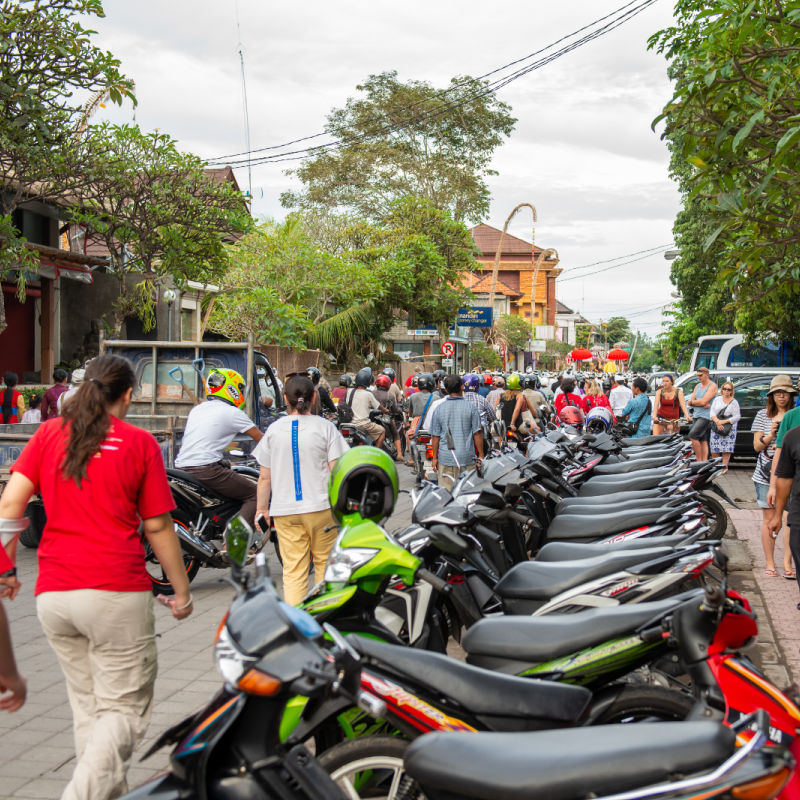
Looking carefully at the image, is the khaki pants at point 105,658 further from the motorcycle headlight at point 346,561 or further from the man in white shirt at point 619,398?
the man in white shirt at point 619,398

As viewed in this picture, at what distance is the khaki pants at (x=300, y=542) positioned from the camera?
18.4 ft

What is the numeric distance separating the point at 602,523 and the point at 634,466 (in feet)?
10.6

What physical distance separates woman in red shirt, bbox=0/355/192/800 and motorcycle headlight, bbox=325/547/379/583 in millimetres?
715

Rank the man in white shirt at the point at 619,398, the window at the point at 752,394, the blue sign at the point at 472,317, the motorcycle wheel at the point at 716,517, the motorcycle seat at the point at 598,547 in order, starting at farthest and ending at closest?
the blue sign at the point at 472,317
the man in white shirt at the point at 619,398
the window at the point at 752,394
the motorcycle wheel at the point at 716,517
the motorcycle seat at the point at 598,547

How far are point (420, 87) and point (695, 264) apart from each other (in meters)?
15.8

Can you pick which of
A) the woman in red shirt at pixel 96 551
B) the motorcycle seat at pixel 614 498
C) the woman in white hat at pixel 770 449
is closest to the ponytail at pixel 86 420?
the woman in red shirt at pixel 96 551

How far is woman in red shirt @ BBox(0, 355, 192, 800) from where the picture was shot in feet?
10.6

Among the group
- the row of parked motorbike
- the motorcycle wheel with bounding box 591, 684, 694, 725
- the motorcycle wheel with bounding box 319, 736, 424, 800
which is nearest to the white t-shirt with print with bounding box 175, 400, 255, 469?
the row of parked motorbike

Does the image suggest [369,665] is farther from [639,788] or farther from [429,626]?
[429,626]

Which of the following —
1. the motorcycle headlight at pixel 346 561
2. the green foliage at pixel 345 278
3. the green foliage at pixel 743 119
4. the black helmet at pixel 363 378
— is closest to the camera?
the motorcycle headlight at pixel 346 561

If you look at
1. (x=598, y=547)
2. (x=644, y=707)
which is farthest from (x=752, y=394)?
(x=644, y=707)

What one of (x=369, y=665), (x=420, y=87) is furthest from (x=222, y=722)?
(x=420, y=87)

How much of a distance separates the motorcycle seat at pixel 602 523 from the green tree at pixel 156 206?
1239 centimetres

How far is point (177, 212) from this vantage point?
17.4 meters
